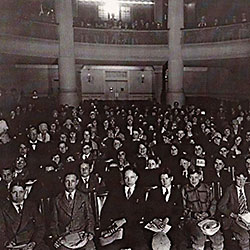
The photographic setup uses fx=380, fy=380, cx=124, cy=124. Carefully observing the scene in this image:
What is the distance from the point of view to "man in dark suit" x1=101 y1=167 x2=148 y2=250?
11.3 ft

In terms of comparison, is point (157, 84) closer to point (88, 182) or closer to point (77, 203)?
point (88, 182)

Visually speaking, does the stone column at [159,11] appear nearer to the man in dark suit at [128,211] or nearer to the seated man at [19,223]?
the man in dark suit at [128,211]

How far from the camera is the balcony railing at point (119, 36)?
731cm

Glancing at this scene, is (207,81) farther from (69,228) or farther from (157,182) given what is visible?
(69,228)

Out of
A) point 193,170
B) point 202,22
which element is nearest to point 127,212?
point 193,170

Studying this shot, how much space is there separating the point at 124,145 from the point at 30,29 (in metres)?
2.80

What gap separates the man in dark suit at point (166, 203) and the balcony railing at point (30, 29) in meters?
3.02

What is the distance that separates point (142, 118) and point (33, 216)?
3685 millimetres

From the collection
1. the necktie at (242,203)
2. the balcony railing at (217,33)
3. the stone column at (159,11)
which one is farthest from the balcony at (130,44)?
the necktie at (242,203)

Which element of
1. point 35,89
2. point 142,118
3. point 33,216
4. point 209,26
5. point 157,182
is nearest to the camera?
point 33,216

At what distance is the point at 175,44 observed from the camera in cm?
841

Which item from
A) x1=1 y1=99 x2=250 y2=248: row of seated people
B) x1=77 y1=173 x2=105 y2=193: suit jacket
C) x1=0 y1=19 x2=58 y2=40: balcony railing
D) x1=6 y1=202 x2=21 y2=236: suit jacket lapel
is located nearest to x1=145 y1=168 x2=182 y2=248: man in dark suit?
x1=1 y1=99 x2=250 y2=248: row of seated people

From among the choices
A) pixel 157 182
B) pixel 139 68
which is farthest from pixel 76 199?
pixel 139 68

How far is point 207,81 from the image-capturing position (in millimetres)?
9016
